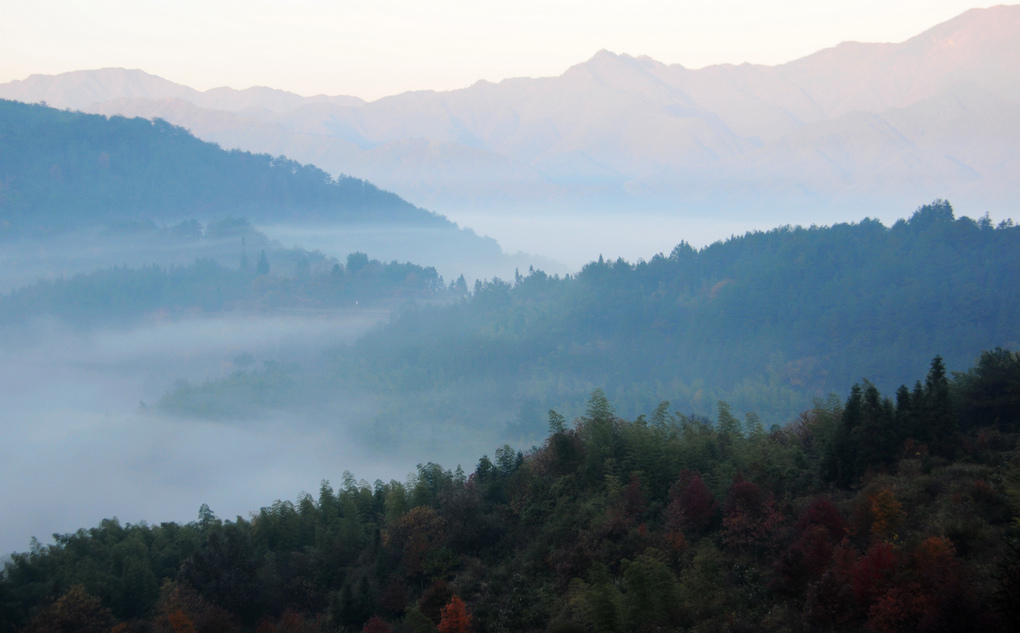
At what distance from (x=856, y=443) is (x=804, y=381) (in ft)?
285

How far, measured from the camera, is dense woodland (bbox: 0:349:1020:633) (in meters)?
21.5

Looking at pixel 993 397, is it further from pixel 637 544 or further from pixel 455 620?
pixel 455 620

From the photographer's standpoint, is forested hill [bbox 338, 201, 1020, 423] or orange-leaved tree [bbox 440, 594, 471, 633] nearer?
orange-leaved tree [bbox 440, 594, 471, 633]

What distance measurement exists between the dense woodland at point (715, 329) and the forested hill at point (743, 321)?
29 cm

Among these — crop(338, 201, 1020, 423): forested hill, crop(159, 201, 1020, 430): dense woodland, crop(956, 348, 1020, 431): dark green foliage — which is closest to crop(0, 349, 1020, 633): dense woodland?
crop(956, 348, 1020, 431): dark green foliage

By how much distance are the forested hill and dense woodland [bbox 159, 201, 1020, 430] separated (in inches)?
11.6

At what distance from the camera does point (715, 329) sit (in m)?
130

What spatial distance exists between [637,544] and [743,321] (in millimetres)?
105021

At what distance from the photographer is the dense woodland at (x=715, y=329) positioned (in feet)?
359

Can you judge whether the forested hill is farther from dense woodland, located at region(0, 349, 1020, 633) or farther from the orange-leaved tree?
the orange-leaved tree

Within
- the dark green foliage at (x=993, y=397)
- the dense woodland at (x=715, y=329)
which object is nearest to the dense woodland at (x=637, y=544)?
the dark green foliage at (x=993, y=397)

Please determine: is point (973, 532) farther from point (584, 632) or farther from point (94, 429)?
point (94, 429)

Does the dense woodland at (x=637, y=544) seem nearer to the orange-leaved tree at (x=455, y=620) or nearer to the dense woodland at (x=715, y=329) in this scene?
the orange-leaved tree at (x=455, y=620)

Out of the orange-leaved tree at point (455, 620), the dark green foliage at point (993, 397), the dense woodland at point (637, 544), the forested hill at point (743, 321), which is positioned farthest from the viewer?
the forested hill at point (743, 321)
